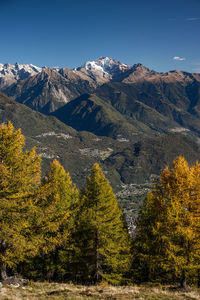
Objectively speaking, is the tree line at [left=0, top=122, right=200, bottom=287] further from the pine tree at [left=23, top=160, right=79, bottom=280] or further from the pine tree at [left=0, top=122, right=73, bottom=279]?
the pine tree at [left=23, top=160, right=79, bottom=280]

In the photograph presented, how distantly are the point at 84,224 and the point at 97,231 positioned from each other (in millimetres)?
1754

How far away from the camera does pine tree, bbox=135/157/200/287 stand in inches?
951

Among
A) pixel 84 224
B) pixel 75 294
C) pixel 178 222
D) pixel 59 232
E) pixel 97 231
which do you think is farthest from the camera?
pixel 84 224

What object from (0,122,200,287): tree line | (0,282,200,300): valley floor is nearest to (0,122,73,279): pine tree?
(0,122,200,287): tree line

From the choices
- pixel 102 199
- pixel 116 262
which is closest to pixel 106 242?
pixel 116 262

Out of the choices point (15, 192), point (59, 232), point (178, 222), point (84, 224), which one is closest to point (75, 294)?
point (59, 232)

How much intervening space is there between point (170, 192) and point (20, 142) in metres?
15.7

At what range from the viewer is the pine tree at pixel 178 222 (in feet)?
79.3

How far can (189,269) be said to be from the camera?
24922 mm

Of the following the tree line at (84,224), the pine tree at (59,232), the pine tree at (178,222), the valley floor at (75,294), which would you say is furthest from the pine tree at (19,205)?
the pine tree at (178,222)

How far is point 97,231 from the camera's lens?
2911cm

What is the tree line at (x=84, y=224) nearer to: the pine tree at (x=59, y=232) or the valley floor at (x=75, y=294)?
the pine tree at (x=59, y=232)

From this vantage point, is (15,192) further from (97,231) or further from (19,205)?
(97,231)

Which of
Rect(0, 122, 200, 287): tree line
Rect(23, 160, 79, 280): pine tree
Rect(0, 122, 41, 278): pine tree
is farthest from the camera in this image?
Rect(23, 160, 79, 280): pine tree
